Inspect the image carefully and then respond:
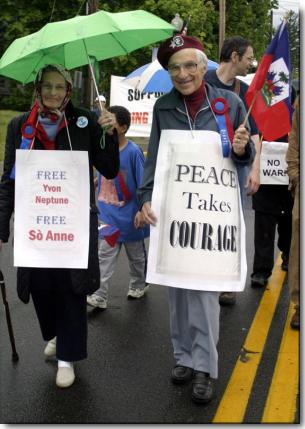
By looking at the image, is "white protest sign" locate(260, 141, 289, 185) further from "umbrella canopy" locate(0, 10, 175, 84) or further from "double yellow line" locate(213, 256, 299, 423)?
"umbrella canopy" locate(0, 10, 175, 84)

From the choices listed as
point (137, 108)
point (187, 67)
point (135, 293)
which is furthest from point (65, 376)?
point (137, 108)

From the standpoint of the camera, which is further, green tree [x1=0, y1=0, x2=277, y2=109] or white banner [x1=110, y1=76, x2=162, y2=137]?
green tree [x1=0, y1=0, x2=277, y2=109]

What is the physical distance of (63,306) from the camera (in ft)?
11.3

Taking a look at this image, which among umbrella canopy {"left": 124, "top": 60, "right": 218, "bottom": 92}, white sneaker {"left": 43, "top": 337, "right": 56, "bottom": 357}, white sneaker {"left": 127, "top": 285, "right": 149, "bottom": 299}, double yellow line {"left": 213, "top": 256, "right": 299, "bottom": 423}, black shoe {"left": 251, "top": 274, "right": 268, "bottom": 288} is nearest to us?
double yellow line {"left": 213, "top": 256, "right": 299, "bottom": 423}

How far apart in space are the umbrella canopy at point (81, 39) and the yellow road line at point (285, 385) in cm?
211

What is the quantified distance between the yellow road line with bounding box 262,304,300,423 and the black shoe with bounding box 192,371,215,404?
0.31 metres

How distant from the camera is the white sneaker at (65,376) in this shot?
3.36 metres

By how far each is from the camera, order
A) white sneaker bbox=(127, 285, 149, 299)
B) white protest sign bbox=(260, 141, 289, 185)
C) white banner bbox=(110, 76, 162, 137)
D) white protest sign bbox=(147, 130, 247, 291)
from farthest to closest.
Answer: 1. white banner bbox=(110, 76, 162, 137)
2. white protest sign bbox=(260, 141, 289, 185)
3. white sneaker bbox=(127, 285, 149, 299)
4. white protest sign bbox=(147, 130, 247, 291)

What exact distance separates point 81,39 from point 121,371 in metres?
2.01

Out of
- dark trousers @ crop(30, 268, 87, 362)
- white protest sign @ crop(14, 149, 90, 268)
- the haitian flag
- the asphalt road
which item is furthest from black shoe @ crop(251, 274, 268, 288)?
white protest sign @ crop(14, 149, 90, 268)

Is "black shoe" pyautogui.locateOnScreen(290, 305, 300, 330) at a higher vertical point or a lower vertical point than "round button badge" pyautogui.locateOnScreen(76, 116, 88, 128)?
lower

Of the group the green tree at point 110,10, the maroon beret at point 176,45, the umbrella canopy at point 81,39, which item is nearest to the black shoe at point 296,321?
the maroon beret at point 176,45

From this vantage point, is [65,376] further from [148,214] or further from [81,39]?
[81,39]

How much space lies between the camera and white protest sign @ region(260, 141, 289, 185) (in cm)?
505
